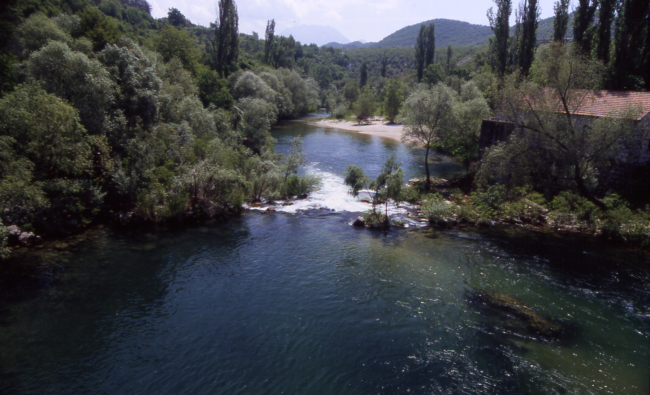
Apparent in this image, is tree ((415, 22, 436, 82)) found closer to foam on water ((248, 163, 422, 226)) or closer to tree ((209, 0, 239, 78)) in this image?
tree ((209, 0, 239, 78))

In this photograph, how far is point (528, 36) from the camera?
48219mm

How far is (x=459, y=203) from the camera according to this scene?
33750mm

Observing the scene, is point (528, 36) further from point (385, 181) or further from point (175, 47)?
point (175, 47)

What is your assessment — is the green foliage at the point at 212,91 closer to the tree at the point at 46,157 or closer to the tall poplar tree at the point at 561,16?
the tree at the point at 46,157

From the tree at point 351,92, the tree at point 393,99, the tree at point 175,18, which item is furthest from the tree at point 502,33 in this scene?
the tree at point 175,18

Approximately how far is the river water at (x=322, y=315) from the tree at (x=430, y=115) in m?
15.5

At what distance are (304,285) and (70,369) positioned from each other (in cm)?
1077

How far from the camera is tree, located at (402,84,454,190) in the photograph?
37906 millimetres

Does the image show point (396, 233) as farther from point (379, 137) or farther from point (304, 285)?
point (379, 137)

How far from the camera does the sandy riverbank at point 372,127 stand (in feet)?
251

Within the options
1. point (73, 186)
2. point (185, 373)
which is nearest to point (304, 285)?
point (185, 373)

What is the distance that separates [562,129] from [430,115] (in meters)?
13.6

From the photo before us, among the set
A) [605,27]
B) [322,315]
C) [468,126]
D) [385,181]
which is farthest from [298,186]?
[605,27]

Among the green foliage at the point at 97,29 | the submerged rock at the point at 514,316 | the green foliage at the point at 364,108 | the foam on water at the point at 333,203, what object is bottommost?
the submerged rock at the point at 514,316
